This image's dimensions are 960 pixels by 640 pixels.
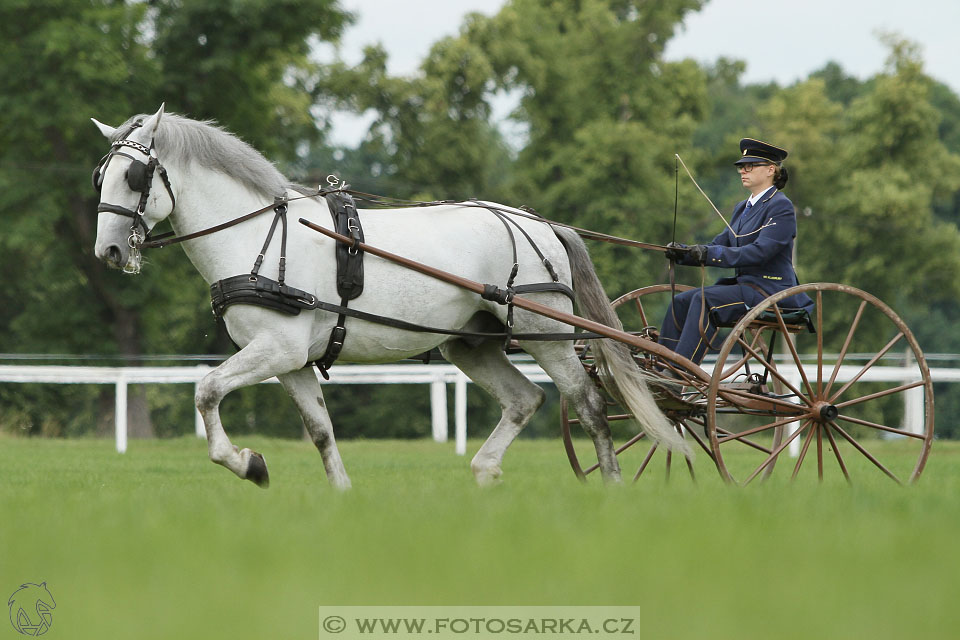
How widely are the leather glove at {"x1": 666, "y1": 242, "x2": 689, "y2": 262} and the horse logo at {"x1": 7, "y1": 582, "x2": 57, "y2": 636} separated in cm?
443

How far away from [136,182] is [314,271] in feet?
3.39

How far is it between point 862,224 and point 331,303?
26015 millimetres

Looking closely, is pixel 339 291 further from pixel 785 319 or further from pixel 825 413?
pixel 825 413

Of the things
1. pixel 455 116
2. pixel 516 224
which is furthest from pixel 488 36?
pixel 516 224

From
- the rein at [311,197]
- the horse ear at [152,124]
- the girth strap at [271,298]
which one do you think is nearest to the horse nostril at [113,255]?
the rein at [311,197]

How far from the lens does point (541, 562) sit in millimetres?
3592

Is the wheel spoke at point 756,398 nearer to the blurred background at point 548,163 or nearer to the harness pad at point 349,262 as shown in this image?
the harness pad at point 349,262

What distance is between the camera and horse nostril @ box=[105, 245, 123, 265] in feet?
20.1

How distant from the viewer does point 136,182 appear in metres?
6.14

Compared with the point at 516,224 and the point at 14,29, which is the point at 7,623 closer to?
the point at 516,224

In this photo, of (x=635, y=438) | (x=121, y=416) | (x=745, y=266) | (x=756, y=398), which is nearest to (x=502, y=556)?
(x=756, y=398)

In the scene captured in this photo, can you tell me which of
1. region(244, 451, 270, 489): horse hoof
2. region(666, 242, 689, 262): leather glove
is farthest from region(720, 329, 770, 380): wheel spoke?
region(244, 451, 270, 489): horse hoof

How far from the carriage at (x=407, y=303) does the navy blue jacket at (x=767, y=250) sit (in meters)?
0.22

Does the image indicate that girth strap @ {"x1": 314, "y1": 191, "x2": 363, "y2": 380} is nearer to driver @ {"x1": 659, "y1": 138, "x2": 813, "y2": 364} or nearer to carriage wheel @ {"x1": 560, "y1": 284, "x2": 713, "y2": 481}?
carriage wheel @ {"x1": 560, "y1": 284, "x2": 713, "y2": 481}
